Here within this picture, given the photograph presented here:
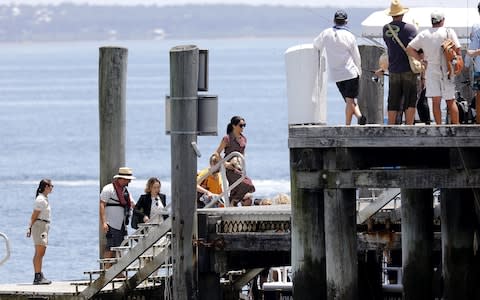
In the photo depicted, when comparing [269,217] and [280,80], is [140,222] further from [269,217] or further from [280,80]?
[280,80]

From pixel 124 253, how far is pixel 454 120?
394cm

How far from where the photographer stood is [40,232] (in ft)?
67.8

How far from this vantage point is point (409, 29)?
1703cm

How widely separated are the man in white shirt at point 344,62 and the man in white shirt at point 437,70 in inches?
42.4

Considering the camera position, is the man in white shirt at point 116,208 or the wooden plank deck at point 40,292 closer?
the wooden plank deck at point 40,292

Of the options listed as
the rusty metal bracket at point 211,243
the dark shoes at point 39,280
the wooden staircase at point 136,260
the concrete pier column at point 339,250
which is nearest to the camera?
the concrete pier column at point 339,250

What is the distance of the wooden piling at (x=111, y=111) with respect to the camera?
20.6 metres

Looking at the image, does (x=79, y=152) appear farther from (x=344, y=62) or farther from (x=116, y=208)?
(x=344, y=62)

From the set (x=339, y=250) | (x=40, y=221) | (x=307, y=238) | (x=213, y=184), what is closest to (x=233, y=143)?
(x=213, y=184)

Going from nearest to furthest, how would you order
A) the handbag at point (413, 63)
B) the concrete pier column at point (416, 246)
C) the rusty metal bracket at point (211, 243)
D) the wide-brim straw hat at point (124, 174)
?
the concrete pier column at point (416, 246)
the handbag at point (413, 63)
the rusty metal bracket at point (211, 243)
the wide-brim straw hat at point (124, 174)

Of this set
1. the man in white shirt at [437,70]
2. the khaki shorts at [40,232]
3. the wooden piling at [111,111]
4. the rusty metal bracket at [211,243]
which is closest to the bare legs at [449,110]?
the man in white shirt at [437,70]

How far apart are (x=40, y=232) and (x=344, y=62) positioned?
490cm

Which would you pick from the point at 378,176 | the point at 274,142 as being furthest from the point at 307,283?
the point at 274,142

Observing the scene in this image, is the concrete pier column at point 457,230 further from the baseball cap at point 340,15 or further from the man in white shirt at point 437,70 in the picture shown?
the baseball cap at point 340,15
